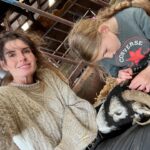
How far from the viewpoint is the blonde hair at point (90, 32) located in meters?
1.30

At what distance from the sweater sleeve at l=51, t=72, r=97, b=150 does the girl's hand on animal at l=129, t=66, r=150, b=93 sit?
28cm

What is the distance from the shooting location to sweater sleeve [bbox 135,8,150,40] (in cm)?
124

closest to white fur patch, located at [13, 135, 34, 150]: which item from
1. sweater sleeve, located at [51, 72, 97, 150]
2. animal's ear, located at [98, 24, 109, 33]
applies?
sweater sleeve, located at [51, 72, 97, 150]

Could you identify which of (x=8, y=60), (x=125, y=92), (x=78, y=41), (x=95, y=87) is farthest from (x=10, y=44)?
(x=95, y=87)

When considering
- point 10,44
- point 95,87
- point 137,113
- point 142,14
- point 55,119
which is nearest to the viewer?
point 137,113

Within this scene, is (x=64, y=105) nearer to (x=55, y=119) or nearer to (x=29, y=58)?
(x=55, y=119)

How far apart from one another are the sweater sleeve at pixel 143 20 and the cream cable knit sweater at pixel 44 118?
0.38 m

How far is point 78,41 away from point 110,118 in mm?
335

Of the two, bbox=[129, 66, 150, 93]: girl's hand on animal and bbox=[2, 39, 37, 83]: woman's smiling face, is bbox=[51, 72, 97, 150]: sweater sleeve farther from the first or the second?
bbox=[129, 66, 150, 93]: girl's hand on animal

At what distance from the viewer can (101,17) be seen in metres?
1.36

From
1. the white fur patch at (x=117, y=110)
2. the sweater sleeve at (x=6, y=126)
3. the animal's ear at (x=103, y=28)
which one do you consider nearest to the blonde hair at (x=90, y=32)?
the animal's ear at (x=103, y=28)

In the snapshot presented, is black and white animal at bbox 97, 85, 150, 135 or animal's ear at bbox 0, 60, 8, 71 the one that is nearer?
black and white animal at bbox 97, 85, 150, 135

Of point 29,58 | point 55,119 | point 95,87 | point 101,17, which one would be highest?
point 101,17

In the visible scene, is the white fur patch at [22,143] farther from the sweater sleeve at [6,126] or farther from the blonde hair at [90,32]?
the blonde hair at [90,32]
